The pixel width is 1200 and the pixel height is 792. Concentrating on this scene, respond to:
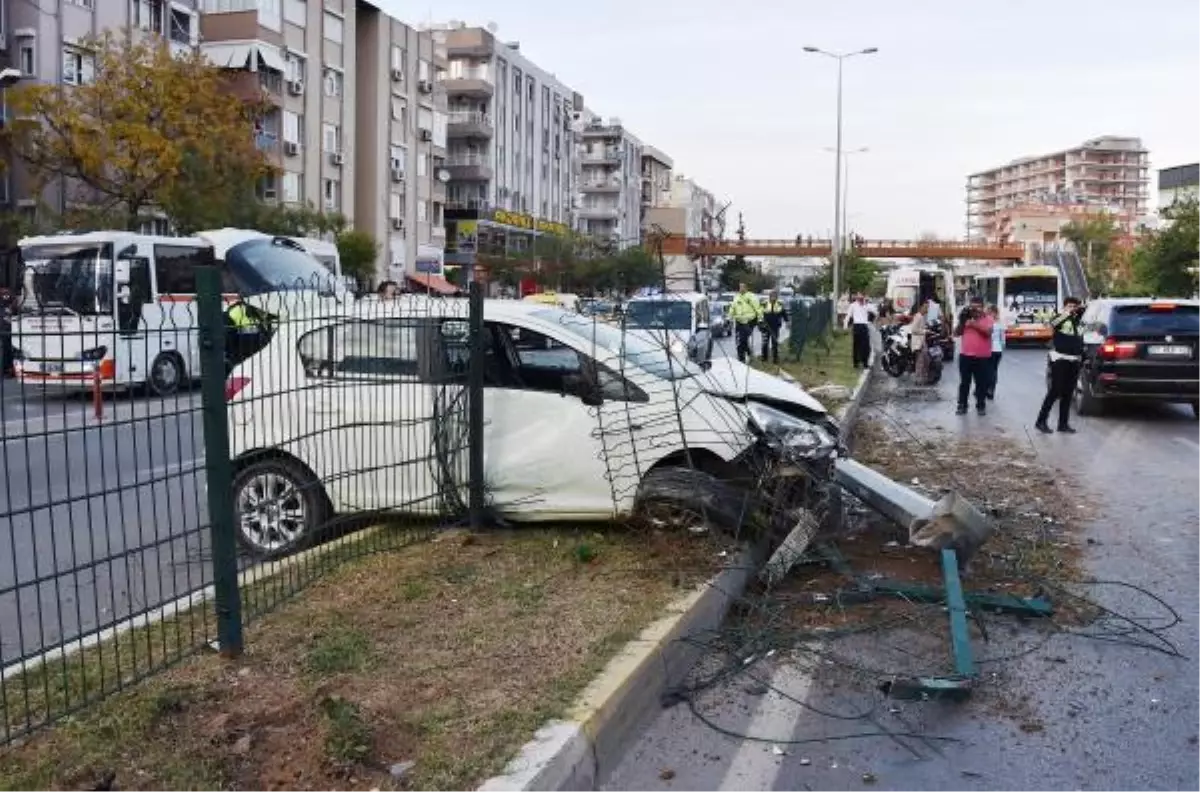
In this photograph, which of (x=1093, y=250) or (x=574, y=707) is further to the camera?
(x=1093, y=250)

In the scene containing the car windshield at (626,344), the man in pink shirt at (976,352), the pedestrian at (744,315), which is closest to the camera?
the car windshield at (626,344)

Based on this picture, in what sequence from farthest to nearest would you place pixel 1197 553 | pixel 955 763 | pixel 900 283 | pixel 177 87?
pixel 900 283 < pixel 177 87 < pixel 1197 553 < pixel 955 763

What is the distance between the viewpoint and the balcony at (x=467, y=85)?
72.8 m

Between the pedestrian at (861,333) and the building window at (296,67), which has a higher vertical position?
the building window at (296,67)

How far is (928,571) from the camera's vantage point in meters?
6.92

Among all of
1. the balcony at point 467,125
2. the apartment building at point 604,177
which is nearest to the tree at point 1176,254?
the balcony at point 467,125

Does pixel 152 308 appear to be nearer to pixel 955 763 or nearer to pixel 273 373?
pixel 273 373

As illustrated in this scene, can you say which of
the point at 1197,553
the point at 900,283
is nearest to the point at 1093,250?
the point at 900,283

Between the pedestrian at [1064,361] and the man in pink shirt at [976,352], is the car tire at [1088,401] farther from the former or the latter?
the pedestrian at [1064,361]

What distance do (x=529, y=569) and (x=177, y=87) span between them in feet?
94.7

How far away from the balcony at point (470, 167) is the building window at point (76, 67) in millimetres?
37490

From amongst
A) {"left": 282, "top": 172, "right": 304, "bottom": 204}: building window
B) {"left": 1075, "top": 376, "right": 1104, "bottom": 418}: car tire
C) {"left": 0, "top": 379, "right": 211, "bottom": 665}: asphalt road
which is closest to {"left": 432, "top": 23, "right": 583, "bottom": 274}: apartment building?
{"left": 282, "top": 172, "right": 304, "bottom": 204}: building window

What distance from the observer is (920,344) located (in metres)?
22.8

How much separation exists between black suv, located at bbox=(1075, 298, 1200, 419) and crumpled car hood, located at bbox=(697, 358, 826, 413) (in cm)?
853
